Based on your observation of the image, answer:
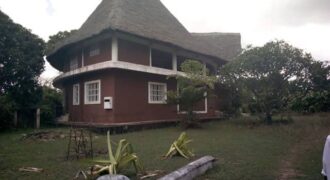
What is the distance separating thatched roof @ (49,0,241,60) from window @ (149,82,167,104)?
2318 mm

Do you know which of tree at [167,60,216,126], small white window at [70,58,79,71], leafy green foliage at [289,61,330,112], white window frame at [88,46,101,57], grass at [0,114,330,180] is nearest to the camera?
grass at [0,114,330,180]

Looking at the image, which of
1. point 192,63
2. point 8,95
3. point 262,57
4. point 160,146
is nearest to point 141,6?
point 192,63

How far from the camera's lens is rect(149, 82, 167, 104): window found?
17.3 m

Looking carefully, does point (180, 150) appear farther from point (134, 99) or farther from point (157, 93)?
point (157, 93)

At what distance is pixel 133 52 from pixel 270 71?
6584 millimetres

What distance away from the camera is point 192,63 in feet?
49.8

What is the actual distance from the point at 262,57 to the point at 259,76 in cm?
97

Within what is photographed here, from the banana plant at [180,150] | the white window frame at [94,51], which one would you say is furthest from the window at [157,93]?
the banana plant at [180,150]

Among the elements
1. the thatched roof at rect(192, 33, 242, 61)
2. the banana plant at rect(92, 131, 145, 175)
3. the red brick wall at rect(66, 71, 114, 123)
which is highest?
the thatched roof at rect(192, 33, 242, 61)

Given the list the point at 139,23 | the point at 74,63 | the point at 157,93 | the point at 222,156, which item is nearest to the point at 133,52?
the point at 139,23

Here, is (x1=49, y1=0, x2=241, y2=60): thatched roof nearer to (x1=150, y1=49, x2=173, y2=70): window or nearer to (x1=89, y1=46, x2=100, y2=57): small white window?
(x1=89, y1=46, x2=100, y2=57): small white window

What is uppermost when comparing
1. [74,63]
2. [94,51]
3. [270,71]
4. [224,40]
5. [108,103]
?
[224,40]

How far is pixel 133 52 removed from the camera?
16203mm

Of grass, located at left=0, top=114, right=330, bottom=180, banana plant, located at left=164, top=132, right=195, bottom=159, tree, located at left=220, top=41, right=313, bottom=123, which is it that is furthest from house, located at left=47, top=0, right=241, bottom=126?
banana plant, located at left=164, top=132, right=195, bottom=159
